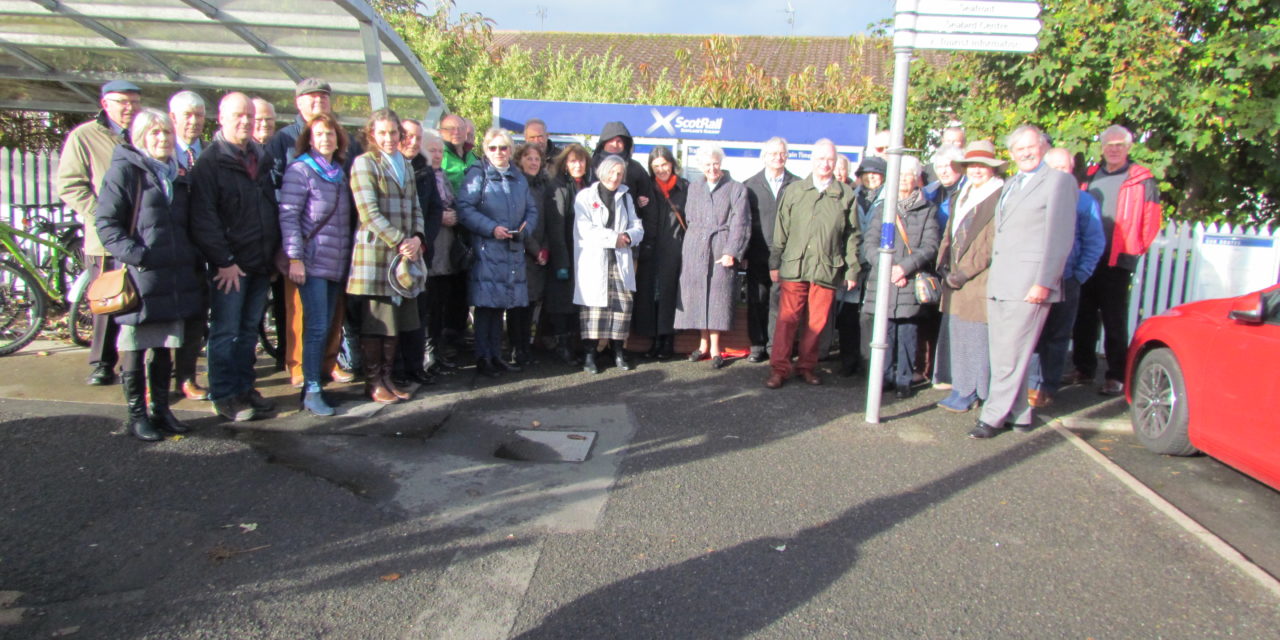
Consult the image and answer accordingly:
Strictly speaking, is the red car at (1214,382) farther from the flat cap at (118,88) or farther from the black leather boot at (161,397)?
the flat cap at (118,88)

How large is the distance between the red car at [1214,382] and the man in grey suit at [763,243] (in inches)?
110

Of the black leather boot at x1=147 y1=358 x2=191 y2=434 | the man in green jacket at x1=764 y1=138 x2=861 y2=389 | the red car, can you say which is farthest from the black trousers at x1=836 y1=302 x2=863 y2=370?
the black leather boot at x1=147 y1=358 x2=191 y2=434

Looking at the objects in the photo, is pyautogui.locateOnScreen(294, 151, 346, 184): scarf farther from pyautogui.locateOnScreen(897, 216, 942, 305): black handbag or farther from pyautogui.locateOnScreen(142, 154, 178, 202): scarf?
pyautogui.locateOnScreen(897, 216, 942, 305): black handbag

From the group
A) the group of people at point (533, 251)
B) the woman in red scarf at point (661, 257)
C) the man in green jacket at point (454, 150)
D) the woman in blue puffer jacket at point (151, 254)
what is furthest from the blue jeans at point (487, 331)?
the woman in blue puffer jacket at point (151, 254)

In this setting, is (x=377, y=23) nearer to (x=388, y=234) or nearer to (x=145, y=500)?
(x=388, y=234)

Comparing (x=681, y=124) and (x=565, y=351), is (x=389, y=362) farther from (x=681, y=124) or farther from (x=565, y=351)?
(x=681, y=124)

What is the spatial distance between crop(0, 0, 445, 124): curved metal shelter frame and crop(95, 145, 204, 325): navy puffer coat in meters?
3.26

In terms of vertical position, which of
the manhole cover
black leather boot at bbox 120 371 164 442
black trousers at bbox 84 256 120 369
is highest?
black trousers at bbox 84 256 120 369

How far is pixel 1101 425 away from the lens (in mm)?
6125

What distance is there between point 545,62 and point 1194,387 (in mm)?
15230

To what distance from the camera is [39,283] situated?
23.0ft

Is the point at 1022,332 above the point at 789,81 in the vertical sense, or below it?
below

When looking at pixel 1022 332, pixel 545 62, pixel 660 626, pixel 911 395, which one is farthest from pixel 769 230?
pixel 545 62

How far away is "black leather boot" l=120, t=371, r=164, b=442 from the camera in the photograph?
498cm
